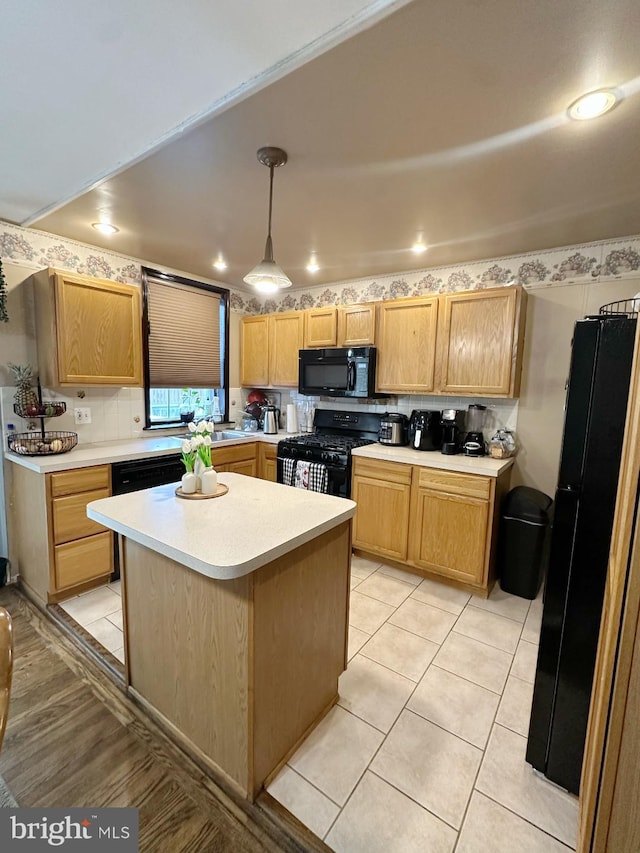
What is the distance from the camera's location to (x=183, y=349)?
3.65 m

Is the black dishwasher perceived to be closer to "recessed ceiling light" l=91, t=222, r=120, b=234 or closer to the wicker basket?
the wicker basket

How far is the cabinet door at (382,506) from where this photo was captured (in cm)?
286

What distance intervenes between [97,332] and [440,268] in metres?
2.81

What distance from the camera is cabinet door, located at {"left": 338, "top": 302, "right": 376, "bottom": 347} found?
3277 millimetres

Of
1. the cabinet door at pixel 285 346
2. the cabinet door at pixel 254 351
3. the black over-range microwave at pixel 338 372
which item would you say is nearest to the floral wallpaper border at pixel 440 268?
the cabinet door at pixel 285 346

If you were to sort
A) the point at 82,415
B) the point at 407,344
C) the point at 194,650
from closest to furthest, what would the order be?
the point at 194,650 < the point at 82,415 < the point at 407,344

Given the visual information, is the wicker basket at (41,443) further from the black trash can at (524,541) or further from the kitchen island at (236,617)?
the black trash can at (524,541)

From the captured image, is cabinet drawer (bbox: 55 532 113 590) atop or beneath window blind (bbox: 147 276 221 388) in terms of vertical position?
beneath

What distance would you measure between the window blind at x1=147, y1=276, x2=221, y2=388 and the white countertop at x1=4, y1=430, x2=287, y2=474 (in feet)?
2.05

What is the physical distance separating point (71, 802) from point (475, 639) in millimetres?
1996

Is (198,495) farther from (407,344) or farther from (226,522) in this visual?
(407,344)

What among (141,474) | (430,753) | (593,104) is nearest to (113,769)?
(430,753)

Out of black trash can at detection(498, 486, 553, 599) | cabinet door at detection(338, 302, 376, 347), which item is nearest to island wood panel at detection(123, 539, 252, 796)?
black trash can at detection(498, 486, 553, 599)

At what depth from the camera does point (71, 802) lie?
1272 millimetres
